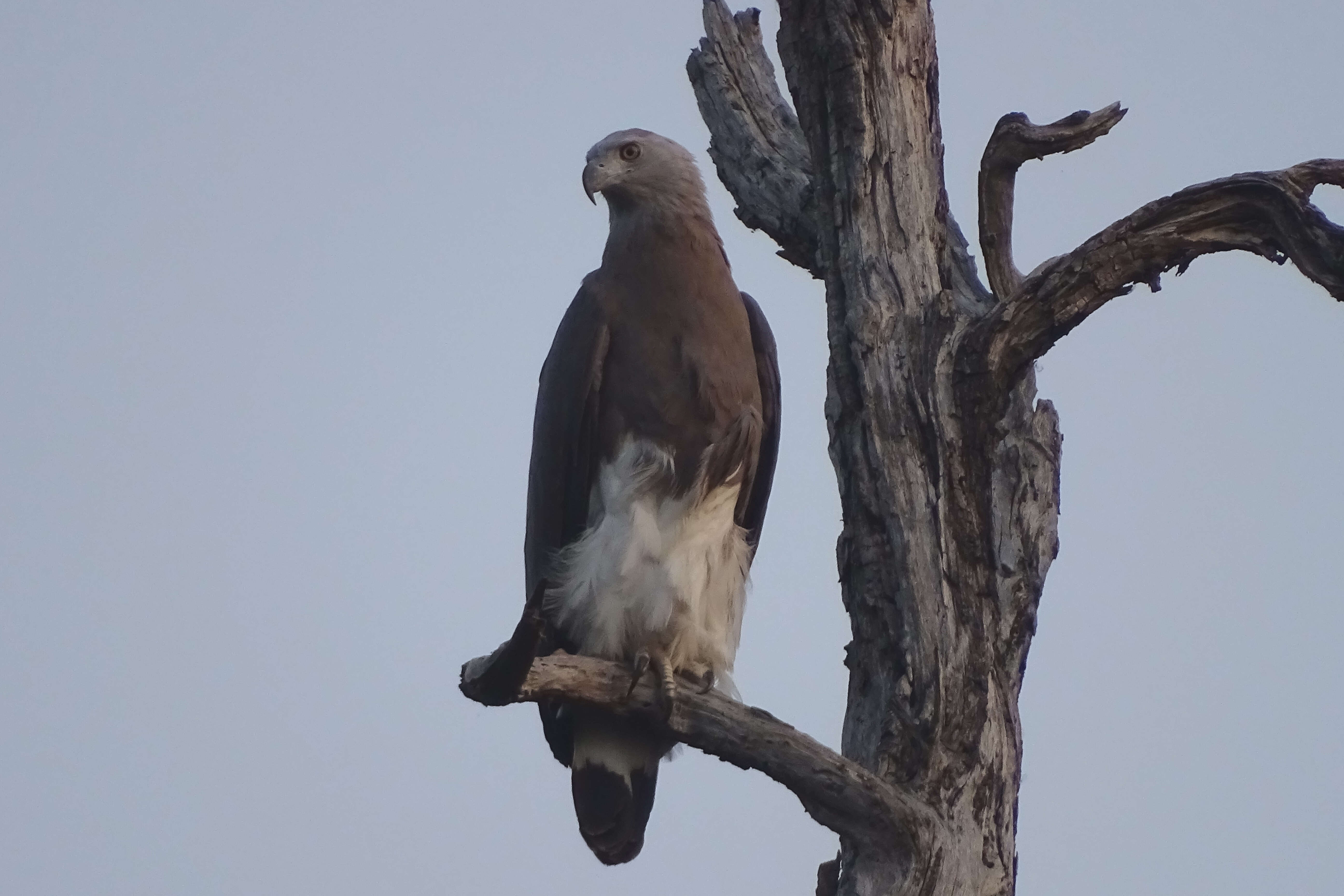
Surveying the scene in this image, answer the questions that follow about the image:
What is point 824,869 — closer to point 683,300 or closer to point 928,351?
point 928,351

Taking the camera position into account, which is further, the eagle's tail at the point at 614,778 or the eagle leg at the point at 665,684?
the eagle's tail at the point at 614,778

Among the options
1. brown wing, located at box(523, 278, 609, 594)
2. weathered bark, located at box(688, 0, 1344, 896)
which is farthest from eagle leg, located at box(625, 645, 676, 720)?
weathered bark, located at box(688, 0, 1344, 896)

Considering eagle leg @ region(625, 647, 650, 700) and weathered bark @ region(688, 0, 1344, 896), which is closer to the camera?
weathered bark @ region(688, 0, 1344, 896)

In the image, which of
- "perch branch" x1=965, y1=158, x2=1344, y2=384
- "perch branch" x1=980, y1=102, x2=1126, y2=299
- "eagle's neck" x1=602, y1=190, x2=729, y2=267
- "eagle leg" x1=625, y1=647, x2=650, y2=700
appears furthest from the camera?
"eagle's neck" x1=602, y1=190, x2=729, y2=267

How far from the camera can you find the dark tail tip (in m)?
4.89

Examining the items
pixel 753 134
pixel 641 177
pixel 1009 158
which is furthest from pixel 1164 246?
pixel 641 177

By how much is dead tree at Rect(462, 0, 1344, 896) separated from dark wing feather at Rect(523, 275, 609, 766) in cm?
96

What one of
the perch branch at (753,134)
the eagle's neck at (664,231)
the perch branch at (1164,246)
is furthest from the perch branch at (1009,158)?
the eagle's neck at (664,231)

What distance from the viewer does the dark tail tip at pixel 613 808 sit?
4.89 meters

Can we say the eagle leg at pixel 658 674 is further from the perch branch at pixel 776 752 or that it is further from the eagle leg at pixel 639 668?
the perch branch at pixel 776 752

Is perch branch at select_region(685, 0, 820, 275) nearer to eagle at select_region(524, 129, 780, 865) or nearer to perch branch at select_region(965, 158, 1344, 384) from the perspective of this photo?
eagle at select_region(524, 129, 780, 865)

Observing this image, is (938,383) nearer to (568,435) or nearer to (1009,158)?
(1009,158)

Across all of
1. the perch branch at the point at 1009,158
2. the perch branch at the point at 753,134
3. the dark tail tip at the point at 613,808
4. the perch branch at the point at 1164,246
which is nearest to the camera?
the perch branch at the point at 1164,246

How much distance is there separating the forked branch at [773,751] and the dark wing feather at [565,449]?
108cm
